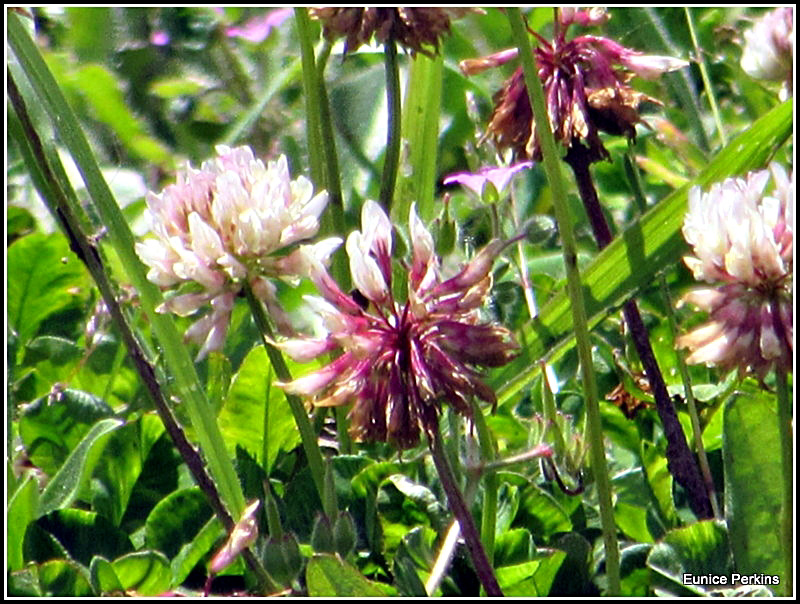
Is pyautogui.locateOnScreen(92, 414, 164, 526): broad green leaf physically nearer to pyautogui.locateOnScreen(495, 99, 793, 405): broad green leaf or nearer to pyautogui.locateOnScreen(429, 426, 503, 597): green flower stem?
pyautogui.locateOnScreen(495, 99, 793, 405): broad green leaf

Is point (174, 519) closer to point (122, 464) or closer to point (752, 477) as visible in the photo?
point (122, 464)

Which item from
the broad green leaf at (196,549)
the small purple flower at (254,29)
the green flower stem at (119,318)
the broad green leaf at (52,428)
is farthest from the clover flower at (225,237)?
the small purple flower at (254,29)

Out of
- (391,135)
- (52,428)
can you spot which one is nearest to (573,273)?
(391,135)

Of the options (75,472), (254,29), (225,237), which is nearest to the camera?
(225,237)

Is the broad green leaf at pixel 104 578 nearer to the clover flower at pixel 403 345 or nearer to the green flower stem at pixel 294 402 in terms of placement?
the green flower stem at pixel 294 402

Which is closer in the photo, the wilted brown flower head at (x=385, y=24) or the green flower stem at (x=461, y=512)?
the green flower stem at (x=461, y=512)

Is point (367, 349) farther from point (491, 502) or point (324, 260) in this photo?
point (491, 502)
